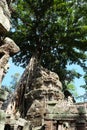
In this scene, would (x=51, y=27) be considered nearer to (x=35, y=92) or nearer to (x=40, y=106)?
(x=35, y=92)

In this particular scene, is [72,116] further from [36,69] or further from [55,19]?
[55,19]

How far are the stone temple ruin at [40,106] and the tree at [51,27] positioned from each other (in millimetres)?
1741

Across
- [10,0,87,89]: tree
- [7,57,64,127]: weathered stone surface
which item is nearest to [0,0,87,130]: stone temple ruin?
[7,57,64,127]: weathered stone surface

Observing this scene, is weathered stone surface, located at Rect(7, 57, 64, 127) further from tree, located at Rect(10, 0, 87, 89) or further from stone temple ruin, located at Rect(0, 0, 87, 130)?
tree, located at Rect(10, 0, 87, 89)

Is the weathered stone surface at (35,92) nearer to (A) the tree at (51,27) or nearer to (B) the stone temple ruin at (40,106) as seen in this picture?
(B) the stone temple ruin at (40,106)

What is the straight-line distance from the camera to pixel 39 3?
1956cm

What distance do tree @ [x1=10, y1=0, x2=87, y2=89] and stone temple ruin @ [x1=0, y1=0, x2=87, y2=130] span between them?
68.5 inches

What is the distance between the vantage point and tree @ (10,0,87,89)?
1945 centimetres

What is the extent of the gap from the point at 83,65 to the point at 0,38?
54.6 feet

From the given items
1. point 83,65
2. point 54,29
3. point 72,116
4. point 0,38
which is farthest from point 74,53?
point 0,38

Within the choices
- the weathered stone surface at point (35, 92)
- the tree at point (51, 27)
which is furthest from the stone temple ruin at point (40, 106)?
the tree at point (51, 27)

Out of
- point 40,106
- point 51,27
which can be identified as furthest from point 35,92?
point 51,27

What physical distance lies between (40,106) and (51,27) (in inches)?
243

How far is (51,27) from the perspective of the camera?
1966 centimetres
